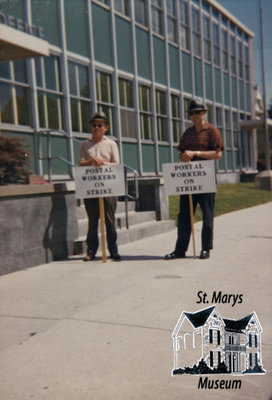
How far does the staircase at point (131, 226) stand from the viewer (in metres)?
8.17

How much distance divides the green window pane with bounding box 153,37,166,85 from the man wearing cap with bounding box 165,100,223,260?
38.4 feet

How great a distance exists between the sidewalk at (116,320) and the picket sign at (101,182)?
87cm

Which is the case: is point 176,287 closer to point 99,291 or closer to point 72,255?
point 99,291

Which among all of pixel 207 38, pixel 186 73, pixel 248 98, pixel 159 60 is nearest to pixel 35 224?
pixel 159 60

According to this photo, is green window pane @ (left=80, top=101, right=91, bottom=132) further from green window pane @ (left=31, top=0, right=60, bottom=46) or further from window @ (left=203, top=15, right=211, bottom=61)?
window @ (left=203, top=15, right=211, bottom=61)

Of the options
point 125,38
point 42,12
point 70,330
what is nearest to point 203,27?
point 125,38

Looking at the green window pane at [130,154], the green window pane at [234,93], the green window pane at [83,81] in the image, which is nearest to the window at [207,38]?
the green window pane at [234,93]

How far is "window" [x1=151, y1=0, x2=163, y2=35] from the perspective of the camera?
17922 mm

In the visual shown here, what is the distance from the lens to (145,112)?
16984 mm

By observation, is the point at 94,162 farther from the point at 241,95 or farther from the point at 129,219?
the point at 241,95

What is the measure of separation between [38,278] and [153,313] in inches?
84.5

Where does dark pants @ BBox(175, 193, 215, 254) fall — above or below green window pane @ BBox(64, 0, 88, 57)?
below

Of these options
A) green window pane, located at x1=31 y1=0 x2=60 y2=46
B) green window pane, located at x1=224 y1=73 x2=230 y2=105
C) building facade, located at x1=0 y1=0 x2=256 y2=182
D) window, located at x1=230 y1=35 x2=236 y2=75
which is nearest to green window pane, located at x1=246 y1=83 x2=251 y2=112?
window, located at x1=230 y1=35 x2=236 y2=75

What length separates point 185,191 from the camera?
673 centimetres
